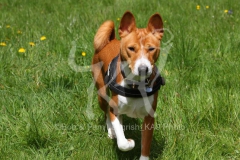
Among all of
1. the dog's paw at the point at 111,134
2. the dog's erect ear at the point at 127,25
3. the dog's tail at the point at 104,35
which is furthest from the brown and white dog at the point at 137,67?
the dog's paw at the point at 111,134

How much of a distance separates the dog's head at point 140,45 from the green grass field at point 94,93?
79 cm

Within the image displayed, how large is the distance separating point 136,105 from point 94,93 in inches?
39.4

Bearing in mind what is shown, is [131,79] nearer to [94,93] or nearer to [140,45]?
[140,45]

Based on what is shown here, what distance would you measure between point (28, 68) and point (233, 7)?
3.45 meters

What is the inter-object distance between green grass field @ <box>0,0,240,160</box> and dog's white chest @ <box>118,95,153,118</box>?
0.40m

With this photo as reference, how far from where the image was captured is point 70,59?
13.0ft

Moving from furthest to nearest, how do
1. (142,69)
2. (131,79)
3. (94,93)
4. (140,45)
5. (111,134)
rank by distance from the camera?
(94,93) → (111,134) → (131,79) → (140,45) → (142,69)

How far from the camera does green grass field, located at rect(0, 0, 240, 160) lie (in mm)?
2754

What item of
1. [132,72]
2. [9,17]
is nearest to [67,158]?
[132,72]

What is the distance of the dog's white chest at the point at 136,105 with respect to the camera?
8.16 feet

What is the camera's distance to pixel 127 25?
2471mm

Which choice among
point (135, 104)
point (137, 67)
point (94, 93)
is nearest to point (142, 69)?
point (137, 67)

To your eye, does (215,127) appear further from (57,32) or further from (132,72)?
(57,32)

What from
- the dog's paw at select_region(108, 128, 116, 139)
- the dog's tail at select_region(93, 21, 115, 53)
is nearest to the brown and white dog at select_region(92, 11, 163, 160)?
the dog's tail at select_region(93, 21, 115, 53)
